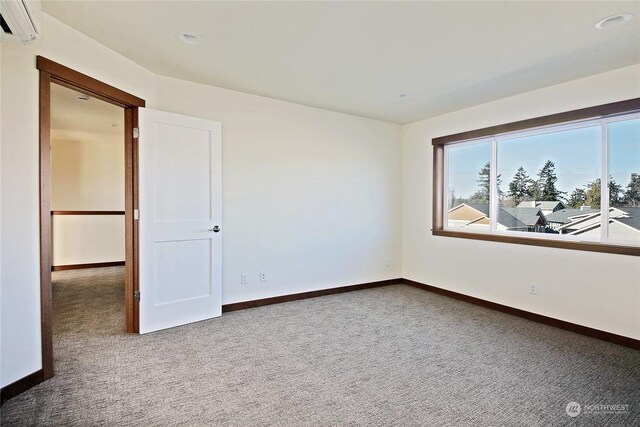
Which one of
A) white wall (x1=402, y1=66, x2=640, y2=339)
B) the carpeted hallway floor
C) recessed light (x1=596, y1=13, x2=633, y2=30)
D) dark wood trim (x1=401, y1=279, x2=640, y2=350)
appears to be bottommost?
the carpeted hallway floor

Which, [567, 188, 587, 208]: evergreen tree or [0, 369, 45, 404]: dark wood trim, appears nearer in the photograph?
[0, 369, 45, 404]: dark wood trim

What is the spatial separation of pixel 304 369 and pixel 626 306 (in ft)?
9.60

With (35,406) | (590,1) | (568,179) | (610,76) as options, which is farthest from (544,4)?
(35,406)

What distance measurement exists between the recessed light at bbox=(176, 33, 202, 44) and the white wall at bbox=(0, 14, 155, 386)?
80 cm

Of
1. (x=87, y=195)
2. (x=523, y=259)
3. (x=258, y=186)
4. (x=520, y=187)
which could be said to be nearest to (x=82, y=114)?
(x=87, y=195)

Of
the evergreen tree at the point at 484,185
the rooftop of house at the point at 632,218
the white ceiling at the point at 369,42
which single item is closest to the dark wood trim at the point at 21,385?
the white ceiling at the point at 369,42

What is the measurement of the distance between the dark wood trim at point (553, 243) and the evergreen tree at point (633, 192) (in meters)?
0.40

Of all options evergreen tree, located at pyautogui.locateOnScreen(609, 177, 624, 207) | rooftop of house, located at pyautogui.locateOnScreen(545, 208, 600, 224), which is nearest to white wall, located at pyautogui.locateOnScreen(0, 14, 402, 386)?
rooftop of house, located at pyautogui.locateOnScreen(545, 208, 600, 224)

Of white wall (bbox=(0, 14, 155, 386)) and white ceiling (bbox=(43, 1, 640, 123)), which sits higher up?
white ceiling (bbox=(43, 1, 640, 123))

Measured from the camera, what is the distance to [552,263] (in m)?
3.50

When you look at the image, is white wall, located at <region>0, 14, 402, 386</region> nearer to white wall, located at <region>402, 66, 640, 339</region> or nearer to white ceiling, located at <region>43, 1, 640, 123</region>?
white ceiling, located at <region>43, 1, 640, 123</region>

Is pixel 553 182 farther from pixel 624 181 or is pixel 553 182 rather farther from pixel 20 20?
pixel 20 20

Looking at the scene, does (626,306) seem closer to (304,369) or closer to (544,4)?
(544,4)

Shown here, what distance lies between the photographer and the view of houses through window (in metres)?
3.10
